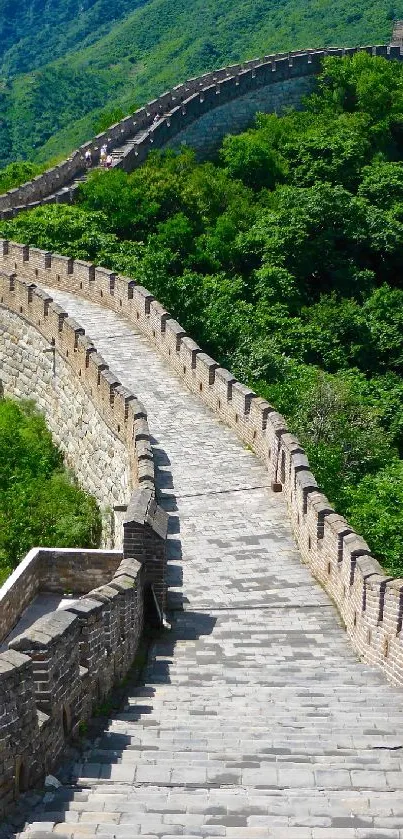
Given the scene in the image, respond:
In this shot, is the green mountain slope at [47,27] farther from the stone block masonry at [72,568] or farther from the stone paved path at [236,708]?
the stone paved path at [236,708]

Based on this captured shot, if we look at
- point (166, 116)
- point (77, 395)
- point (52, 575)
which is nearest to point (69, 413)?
point (77, 395)

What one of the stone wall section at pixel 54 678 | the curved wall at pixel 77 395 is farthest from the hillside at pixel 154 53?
the stone wall section at pixel 54 678

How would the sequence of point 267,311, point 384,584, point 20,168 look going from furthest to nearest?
point 20,168, point 267,311, point 384,584

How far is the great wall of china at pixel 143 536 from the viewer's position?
8.24 meters

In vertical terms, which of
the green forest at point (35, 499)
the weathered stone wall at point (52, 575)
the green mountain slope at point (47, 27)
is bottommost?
the green mountain slope at point (47, 27)

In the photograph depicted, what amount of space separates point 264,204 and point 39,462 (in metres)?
16.8

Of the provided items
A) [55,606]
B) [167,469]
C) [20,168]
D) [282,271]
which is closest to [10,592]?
[55,606]

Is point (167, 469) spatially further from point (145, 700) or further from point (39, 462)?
point (145, 700)

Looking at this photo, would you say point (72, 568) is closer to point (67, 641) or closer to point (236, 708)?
point (236, 708)

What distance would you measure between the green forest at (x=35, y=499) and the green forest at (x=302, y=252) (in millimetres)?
3001

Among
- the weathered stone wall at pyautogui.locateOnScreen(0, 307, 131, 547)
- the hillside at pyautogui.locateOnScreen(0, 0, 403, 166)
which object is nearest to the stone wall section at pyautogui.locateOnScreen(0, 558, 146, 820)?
the weathered stone wall at pyautogui.locateOnScreen(0, 307, 131, 547)

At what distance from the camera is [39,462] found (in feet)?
70.7

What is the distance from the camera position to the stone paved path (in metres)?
7.40

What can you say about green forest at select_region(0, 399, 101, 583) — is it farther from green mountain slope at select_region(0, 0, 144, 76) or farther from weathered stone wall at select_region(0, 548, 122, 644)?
green mountain slope at select_region(0, 0, 144, 76)
